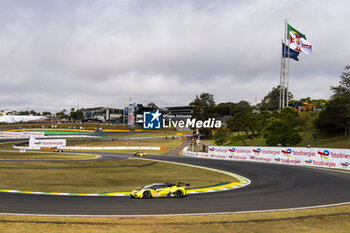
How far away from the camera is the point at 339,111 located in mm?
69500

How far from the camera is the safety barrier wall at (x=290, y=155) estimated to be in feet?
117

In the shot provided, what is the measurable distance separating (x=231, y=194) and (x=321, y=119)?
6619 centimetres

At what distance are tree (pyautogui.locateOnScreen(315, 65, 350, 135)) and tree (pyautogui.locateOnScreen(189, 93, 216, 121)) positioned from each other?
55.2 metres

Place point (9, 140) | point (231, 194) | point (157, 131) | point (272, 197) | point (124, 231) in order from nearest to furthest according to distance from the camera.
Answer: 1. point (124, 231)
2. point (272, 197)
3. point (231, 194)
4. point (9, 140)
5. point (157, 131)

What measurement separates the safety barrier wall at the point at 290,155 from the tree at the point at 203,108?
69.1 m

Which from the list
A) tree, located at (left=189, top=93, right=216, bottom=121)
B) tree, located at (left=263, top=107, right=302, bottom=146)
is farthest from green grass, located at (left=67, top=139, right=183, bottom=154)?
tree, located at (left=263, top=107, right=302, bottom=146)

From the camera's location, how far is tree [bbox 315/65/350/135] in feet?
225

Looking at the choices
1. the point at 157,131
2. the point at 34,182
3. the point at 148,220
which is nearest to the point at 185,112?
the point at 157,131

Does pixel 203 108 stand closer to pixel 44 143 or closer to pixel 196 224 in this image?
pixel 44 143

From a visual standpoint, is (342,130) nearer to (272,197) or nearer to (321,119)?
(321,119)

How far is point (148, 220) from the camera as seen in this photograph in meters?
13.4

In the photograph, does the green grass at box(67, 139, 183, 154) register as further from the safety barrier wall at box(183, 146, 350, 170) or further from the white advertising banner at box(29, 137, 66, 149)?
the safety barrier wall at box(183, 146, 350, 170)

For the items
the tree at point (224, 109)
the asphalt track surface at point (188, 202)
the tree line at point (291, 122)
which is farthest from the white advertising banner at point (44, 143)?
the tree at point (224, 109)

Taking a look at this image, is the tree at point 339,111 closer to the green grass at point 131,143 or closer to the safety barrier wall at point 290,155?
the safety barrier wall at point 290,155
